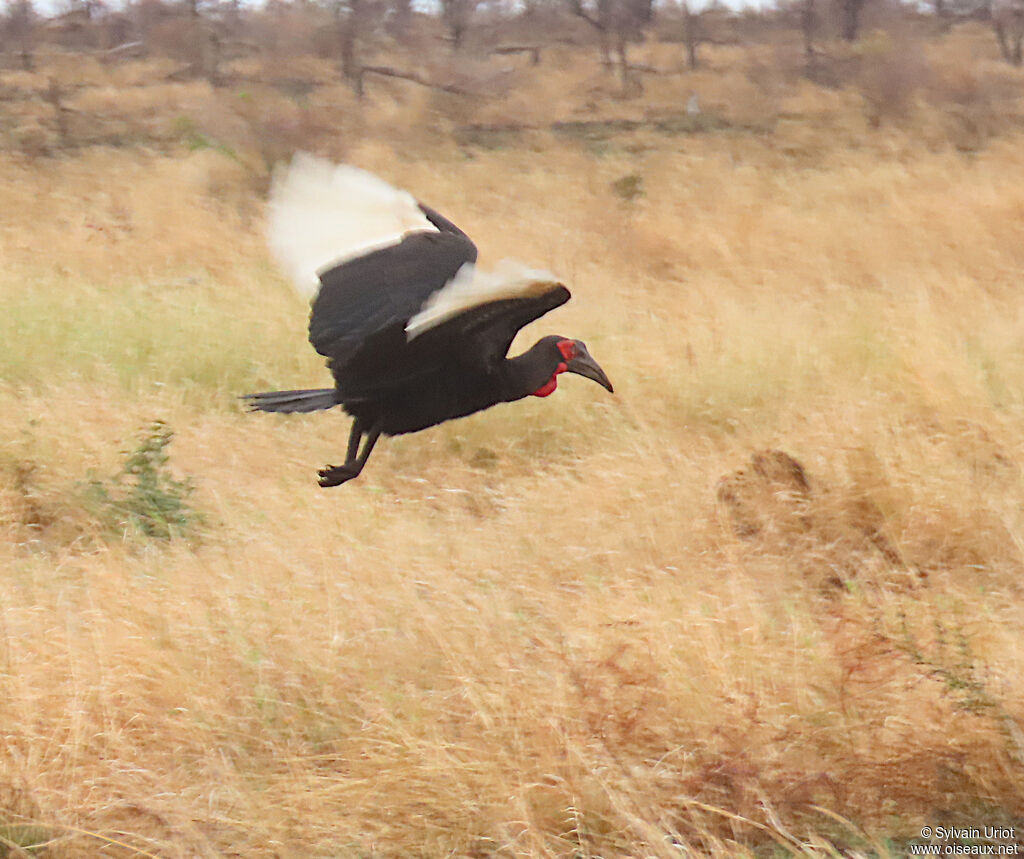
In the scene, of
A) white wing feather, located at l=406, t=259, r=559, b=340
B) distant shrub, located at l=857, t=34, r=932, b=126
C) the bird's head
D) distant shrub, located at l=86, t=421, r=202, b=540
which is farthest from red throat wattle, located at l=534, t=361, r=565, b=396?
distant shrub, located at l=857, t=34, r=932, b=126

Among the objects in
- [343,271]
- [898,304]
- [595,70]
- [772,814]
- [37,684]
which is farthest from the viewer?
[595,70]

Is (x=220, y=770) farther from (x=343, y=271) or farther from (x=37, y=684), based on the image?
(x=343, y=271)

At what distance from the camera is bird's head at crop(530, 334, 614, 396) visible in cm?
379

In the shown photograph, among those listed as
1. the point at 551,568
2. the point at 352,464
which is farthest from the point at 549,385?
the point at 352,464

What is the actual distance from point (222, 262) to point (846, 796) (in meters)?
7.09

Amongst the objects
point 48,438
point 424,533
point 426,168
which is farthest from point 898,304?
point 426,168

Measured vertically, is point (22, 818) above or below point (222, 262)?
above

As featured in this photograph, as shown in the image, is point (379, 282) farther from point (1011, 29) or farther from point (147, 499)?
point (1011, 29)

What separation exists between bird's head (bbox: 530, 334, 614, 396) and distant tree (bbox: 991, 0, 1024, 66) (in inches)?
926

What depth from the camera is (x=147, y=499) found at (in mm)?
4395

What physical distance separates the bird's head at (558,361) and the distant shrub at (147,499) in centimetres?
132

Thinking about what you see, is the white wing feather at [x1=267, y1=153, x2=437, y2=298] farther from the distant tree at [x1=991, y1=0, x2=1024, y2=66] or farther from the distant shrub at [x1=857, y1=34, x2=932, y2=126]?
the distant tree at [x1=991, y1=0, x2=1024, y2=66]

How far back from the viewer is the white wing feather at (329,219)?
3799 millimetres

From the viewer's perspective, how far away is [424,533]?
4160mm
